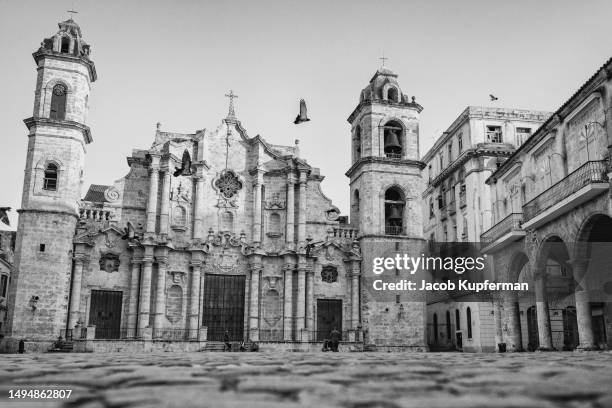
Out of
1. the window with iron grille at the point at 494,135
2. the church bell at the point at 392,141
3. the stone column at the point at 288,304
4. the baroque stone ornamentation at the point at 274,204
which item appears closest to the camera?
the stone column at the point at 288,304

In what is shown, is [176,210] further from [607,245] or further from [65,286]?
[607,245]

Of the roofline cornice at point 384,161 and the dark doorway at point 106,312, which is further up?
the roofline cornice at point 384,161

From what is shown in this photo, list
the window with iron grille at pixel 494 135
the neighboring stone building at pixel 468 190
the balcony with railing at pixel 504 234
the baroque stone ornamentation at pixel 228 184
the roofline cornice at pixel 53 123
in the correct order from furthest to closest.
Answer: the window with iron grille at pixel 494 135
the neighboring stone building at pixel 468 190
the baroque stone ornamentation at pixel 228 184
the roofline cornice at pixel 53 123
the balcony with railing at pixel 504 234

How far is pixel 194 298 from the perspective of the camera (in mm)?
33094

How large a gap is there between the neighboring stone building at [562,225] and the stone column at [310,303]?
9.86 metres

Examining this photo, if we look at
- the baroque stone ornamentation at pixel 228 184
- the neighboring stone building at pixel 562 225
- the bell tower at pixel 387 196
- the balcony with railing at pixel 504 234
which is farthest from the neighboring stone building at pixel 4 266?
the neighboring stone building at pixel 562 225

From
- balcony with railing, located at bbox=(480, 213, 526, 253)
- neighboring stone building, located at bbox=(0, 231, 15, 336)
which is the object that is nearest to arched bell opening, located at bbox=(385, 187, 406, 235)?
balcony with railing, located at bbox=(480, 213, 526, 253)

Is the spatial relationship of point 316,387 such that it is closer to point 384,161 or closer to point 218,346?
point 218,346

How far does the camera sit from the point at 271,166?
37031mm

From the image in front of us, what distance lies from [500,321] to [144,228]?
20.0m

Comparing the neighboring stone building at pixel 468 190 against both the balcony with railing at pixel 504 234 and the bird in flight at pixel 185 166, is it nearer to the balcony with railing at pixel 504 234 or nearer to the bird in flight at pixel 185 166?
the balcony with railing at pixel 504 234

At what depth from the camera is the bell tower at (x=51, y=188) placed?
96.3 feet

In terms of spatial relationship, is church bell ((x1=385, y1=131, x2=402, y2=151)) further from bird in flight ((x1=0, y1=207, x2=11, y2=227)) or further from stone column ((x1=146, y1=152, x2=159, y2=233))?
bird in flight ((x1=0, y1=207, x2=11, y2=227))

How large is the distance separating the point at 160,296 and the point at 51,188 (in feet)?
26.0
